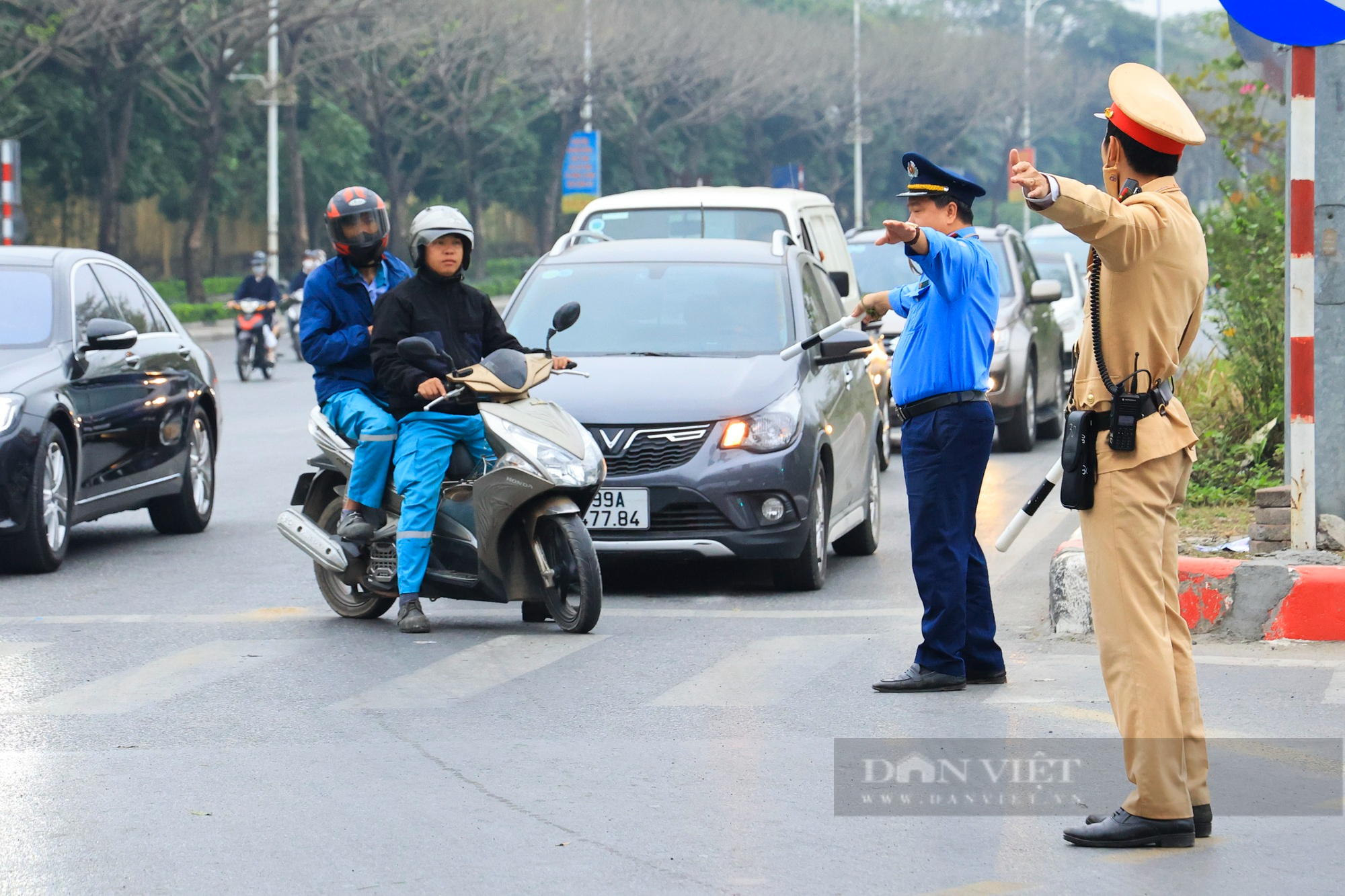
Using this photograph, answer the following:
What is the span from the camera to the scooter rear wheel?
8.42 meters

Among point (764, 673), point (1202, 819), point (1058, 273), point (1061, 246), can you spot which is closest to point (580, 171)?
point (1061, 246)

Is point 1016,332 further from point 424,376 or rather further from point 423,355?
point 423,355

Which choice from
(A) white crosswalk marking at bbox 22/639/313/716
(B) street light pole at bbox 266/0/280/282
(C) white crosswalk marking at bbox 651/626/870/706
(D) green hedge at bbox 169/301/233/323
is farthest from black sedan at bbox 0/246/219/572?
(B) street light pole at bbox 266/0/280/282

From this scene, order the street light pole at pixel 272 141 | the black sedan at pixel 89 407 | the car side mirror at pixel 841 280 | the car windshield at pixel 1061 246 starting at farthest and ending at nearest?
Result: the street light pole at pixel 272 141, the car windshield at pixel 1061 246, the car side mirror at pixel 841 280, the black sedan at pixel 89 407

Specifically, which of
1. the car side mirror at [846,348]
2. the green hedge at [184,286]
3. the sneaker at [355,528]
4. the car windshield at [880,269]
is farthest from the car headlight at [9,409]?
the green hedge at [184,286]

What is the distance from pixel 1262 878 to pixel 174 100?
1757 inches

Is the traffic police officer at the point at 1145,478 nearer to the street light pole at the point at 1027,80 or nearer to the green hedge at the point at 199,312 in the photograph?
the green hedge at the point at 199,312

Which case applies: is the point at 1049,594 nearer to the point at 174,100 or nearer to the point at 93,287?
the point at 93,287

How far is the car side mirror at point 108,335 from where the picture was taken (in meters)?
9.88

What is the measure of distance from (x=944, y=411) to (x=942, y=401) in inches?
1.4

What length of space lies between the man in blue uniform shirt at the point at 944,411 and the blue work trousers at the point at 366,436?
230 cm

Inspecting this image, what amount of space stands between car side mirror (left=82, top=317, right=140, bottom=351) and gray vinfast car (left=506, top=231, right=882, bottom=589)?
1.92m

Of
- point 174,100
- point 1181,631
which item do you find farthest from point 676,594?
point 174,100

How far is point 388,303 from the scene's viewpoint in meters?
7.88
